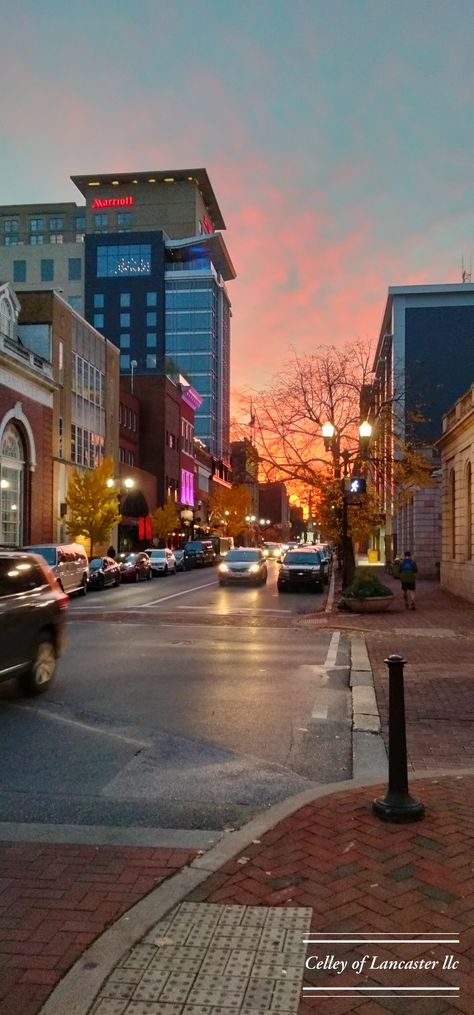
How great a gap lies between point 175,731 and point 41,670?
2.51 metres

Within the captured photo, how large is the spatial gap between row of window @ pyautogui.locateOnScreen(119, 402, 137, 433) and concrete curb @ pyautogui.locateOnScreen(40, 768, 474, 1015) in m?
60.8

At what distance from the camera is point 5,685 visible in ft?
34.1

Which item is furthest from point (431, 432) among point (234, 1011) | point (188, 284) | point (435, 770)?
point (188, 284)

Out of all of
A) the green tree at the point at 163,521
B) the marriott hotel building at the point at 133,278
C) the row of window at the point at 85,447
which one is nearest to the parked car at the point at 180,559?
the row of window at the point at 85,447

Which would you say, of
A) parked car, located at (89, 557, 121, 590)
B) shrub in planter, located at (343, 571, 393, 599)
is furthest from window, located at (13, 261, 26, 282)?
shrub in planter, located at (343, 571, 393, 599)

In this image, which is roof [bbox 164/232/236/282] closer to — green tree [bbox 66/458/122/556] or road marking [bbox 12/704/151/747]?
green tree [bbox 66/458/122/556]

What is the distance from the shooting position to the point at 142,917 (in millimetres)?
3850

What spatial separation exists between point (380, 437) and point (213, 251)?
94.7 meters

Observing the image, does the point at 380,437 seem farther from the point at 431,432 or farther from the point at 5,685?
the point at 5,685

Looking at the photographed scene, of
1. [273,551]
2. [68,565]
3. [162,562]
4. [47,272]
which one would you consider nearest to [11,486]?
[162,562]

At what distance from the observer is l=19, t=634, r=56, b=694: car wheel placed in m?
9.62

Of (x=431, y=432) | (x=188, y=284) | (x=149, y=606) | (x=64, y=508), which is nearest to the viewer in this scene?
(x=149, y=606)

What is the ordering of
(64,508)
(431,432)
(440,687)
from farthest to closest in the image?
(431,432) < (64,508) < (440,687)

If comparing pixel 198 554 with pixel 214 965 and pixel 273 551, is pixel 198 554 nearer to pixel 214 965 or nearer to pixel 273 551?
pixel 273 551
